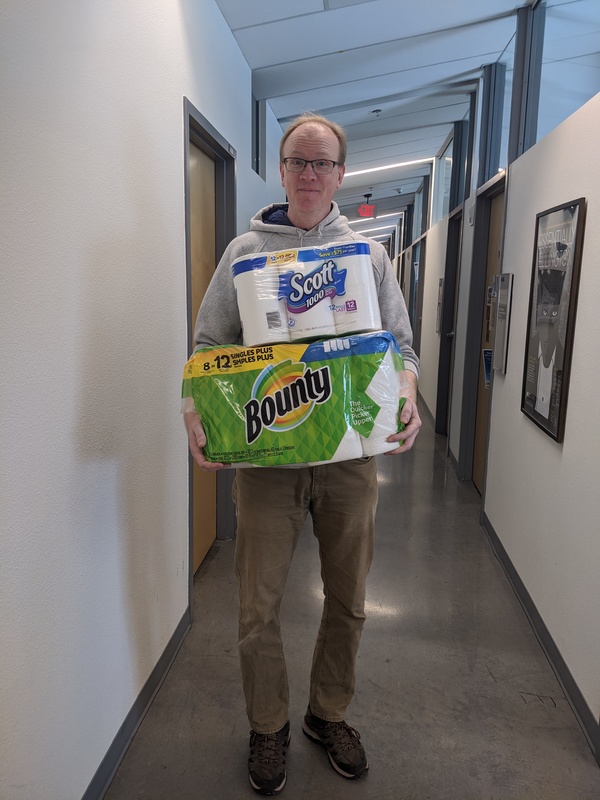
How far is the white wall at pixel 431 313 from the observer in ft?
19.0

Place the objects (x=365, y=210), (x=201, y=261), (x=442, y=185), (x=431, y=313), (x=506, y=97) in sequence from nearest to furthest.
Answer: (x=201, y=261) → (x=506, y=97) → (x=431, y=313) → (x=442, y=185) → (x=365, y=210)

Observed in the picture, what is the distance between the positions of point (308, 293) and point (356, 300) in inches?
4.3

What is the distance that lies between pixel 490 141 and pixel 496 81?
41cm

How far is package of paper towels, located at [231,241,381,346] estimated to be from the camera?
127 centimetres

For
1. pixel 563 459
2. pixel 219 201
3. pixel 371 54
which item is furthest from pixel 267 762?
pixel 371 54

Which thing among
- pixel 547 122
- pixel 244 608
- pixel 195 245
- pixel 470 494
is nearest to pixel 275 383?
pixel 244 608

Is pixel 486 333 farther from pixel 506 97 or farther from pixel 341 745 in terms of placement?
pixel 341 745

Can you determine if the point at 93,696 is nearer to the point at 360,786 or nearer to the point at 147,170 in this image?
the point at 360,786

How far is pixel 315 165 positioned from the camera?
1397mm

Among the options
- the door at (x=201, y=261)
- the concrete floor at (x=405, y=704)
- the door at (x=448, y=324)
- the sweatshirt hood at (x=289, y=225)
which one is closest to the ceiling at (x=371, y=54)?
the door at (x=201, y=261)

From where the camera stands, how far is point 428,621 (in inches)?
94.1

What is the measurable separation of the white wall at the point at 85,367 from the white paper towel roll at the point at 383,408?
68cm

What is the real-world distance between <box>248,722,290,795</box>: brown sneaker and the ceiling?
2734 mm

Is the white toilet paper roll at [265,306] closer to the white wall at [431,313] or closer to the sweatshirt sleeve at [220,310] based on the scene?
the sweatshirt sleeve at [220,310]
